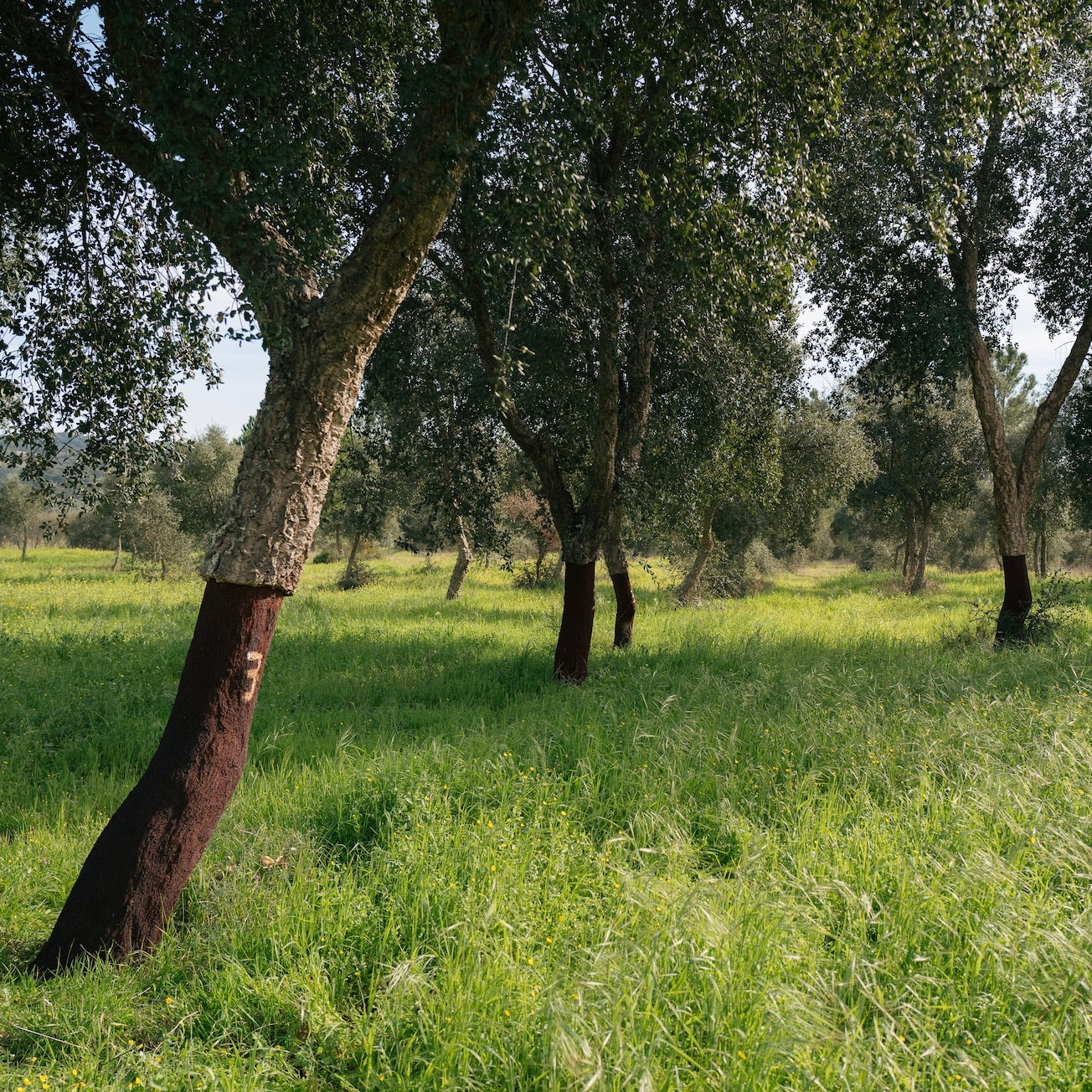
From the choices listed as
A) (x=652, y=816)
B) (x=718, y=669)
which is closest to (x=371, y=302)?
(x=652, y=816)

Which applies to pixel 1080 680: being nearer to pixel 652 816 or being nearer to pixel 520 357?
pixel 652 816

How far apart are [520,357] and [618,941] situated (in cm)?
852

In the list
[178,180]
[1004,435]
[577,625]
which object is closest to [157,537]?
[577,625]

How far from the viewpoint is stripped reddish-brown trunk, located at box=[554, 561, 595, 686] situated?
10.4m

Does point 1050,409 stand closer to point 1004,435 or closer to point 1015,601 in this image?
point 1004,435

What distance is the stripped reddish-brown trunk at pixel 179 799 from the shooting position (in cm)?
385

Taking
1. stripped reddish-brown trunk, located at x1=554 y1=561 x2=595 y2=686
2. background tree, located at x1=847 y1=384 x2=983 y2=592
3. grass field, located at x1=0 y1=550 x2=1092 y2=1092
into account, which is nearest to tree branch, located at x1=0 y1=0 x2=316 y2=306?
grass field, located at x1=0 y1=550 x2=1092 y2=1092

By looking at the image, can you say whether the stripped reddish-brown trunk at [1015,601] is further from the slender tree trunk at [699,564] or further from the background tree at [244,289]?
the background tree at [244,289]

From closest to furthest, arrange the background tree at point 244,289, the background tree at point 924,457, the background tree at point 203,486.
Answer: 1. the background tree at point 244,289
2. the background tree at point 924,457
3. the background tree at point 203,486

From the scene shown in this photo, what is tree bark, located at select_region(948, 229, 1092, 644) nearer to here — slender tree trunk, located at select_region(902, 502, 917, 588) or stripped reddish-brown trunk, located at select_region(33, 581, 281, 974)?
stripped reddish-brown trunk, located at select_region(33, 581, 281, 974)

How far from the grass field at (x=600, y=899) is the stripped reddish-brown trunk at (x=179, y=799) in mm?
241

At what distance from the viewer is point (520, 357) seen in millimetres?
10469

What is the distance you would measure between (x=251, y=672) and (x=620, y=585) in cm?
925

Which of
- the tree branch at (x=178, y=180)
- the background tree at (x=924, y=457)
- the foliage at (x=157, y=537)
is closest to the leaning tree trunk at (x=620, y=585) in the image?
the tree branch at (x=178, y=180)
